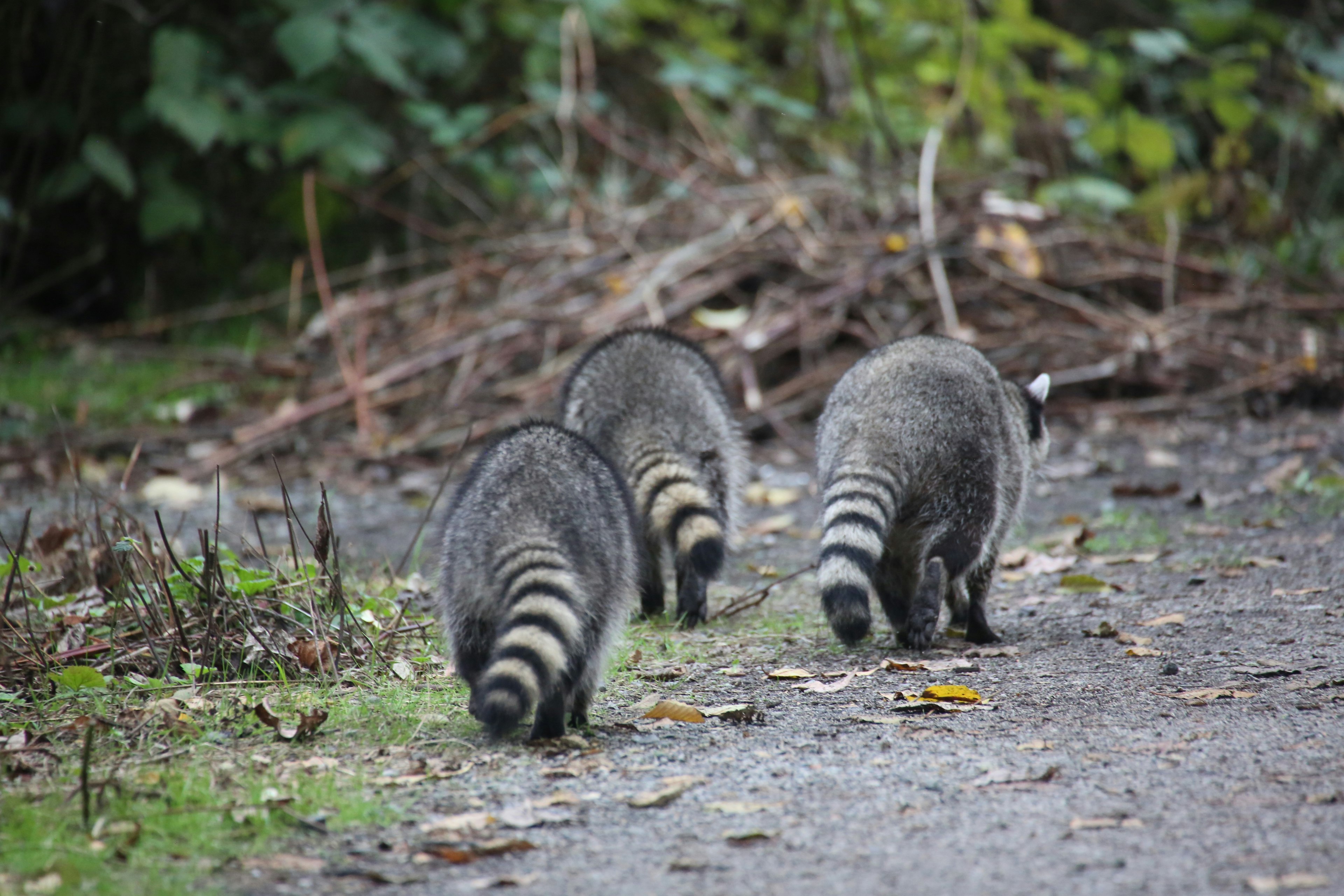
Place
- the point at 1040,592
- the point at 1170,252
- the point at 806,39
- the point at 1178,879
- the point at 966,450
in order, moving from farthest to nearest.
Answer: the point at 806,39, the point at 1170,252, the point at 1040,592, the point at 966,450, the point at 1178,879

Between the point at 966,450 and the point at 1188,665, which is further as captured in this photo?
the point at 966,450

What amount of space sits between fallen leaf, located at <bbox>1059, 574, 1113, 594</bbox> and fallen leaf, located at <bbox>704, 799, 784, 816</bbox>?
10.8ft

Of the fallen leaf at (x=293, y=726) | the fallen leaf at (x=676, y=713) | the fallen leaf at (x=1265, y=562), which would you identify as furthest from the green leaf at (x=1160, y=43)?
the fallen leaf at (x=293, y=726)

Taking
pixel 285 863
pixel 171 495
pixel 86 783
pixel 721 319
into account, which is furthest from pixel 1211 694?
pixel 171 495

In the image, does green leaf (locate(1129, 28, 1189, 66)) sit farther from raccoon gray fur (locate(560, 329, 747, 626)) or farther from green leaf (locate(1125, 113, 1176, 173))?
raccoon gray fur (locate(560, 329, 747, 626))

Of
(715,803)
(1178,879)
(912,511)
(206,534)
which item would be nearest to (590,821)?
(715,803)

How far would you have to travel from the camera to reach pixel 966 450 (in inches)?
208

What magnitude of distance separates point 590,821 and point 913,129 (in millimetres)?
13541

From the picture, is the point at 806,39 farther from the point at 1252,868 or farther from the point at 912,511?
the point at 1252,868

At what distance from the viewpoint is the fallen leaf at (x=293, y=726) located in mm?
A: 3998

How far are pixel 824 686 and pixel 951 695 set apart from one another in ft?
1.64

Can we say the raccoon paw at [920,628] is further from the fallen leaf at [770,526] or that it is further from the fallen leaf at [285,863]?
the fallen leaf at [770,526]

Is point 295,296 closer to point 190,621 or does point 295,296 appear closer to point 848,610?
point 190,621

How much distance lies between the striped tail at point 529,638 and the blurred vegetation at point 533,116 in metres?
7.88
